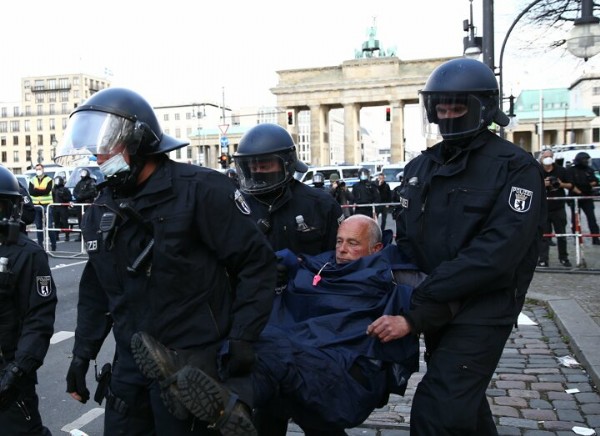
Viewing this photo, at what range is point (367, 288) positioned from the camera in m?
3.22

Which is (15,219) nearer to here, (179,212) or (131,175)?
(131,175)

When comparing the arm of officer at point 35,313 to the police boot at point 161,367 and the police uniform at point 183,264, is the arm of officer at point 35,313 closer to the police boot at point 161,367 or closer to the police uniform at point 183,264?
the police uniform at point 183,264

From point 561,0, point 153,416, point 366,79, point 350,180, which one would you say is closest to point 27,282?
point 153,416

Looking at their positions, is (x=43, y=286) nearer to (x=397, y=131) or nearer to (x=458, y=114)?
(x=458, y=114)

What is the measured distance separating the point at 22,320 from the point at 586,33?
25.5 feet

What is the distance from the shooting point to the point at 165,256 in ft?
8.36

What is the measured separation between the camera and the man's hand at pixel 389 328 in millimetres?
2850

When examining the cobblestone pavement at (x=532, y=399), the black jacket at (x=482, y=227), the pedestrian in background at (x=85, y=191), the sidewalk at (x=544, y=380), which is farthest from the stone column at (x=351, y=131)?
the black jacket at (x=482, y=227)

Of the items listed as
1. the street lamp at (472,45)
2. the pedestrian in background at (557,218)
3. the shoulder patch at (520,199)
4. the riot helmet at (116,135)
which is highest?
the street lamp at (472,45)

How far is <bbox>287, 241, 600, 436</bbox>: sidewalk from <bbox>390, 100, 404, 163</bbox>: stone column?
63.6m

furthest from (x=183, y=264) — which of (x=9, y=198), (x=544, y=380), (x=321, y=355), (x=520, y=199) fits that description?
(x=544, y=380)

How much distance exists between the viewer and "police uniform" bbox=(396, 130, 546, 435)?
9.22ft

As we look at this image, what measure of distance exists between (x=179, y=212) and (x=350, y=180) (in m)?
27.3

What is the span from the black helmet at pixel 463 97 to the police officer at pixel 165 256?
1.16 meters
